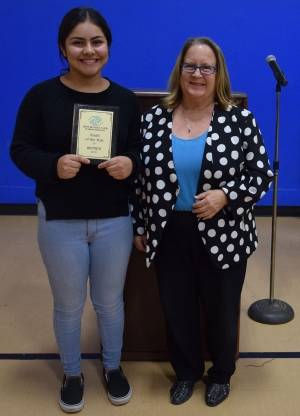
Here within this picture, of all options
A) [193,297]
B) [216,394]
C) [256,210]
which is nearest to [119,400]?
[216,394]

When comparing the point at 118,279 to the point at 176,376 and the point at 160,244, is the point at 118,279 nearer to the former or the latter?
the point at 160,244

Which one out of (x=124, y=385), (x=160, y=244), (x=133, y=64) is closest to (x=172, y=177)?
(x=160, y=244)

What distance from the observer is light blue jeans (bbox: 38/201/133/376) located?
6.08ft

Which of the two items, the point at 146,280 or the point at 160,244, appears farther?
the point at 146,280

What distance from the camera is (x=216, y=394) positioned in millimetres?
2092

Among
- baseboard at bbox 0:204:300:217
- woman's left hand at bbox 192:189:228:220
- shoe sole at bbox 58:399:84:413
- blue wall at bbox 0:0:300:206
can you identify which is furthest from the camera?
baseboard at bbox 0:204:300:217

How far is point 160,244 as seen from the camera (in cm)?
197

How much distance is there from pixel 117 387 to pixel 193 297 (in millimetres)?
516

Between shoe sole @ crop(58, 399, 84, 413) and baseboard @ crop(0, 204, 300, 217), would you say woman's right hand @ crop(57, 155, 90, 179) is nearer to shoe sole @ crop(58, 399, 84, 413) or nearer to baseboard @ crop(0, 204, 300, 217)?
shoe sole @ crop(58, 399, 84, 413)

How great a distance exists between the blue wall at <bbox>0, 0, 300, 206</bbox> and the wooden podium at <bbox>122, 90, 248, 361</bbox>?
2.63 m

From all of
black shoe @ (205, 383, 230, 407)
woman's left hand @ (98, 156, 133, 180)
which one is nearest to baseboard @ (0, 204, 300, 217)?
black shoe @ (205, 383, 230, 407)

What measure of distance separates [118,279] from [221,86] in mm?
835

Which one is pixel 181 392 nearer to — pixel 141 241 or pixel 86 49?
pixel 141 241

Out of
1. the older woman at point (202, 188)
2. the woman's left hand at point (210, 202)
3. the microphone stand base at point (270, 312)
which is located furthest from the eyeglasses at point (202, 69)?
the microphone stand base at point (270, 312)
